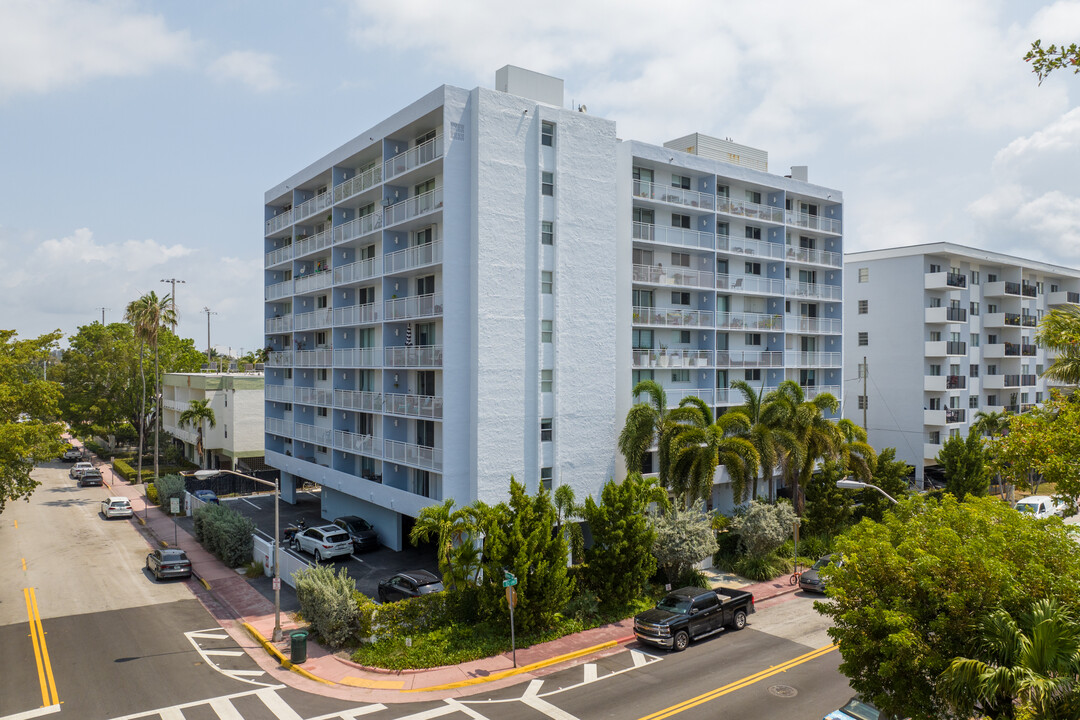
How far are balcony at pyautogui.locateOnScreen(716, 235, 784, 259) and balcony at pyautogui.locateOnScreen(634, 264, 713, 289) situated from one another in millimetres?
2475

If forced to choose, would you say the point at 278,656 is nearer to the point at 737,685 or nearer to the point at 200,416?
the point at 737,685

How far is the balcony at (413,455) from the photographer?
31.0 m

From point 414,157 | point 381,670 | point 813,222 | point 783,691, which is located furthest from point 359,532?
point 813,222

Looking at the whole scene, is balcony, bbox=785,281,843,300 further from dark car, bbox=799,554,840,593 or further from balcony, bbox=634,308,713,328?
dark car, bbox=799,554,840,593

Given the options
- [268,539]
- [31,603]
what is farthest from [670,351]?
[31,603]

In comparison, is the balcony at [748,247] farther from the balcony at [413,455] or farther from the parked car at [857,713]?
the parked car at [857,713]

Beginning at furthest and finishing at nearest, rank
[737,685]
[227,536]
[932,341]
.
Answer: [932,341], [227,536], [737,685]

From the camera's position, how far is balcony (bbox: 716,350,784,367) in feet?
137

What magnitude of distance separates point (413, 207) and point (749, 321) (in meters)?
21.8

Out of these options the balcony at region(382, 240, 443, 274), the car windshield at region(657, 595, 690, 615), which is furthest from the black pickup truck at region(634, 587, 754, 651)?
the balcony at region(382, 240, 443, 274)

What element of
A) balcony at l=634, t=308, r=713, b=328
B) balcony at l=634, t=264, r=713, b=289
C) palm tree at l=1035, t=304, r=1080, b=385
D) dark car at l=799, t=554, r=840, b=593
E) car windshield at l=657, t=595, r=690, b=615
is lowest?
dark car at l=799, t=554, r=840, b=593

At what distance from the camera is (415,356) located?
33125mm

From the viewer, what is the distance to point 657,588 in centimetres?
2894

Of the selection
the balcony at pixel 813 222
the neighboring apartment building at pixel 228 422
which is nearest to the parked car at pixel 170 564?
the neighboring apartment building at pixel 228 422
